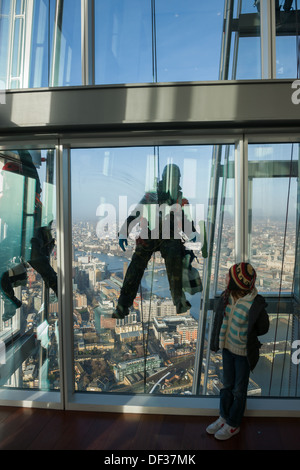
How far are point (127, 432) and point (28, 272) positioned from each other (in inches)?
59.0

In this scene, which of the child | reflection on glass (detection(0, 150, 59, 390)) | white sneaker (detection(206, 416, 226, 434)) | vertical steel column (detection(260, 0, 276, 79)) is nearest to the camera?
the child

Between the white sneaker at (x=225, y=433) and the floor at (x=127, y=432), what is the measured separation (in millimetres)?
29

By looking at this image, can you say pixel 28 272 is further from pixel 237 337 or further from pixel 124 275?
pixel 237 337

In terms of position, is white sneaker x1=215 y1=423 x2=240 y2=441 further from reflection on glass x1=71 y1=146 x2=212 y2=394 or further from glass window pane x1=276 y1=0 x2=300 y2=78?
A: glass window pane x1=276 y1=0 x2=300 y2=78

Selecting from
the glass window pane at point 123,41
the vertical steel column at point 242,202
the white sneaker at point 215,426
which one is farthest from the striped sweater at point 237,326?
the glass window pane at point 123,41

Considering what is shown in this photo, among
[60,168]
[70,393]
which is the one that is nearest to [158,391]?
[70,393]

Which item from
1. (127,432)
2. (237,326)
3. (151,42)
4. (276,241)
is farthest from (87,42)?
(127,432)

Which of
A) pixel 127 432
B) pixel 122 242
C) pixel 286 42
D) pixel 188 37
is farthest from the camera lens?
pixel 122 242

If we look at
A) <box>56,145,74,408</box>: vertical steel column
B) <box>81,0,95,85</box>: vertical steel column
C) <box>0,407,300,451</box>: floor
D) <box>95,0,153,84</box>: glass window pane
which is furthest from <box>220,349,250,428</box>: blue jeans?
<box>81,0,95,85</box>: vertical steel column

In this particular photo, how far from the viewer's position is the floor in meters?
2.42

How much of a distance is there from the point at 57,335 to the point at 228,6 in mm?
3043

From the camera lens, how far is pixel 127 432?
2.57m

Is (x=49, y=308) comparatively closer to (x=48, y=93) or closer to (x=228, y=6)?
(x=48, y=93)

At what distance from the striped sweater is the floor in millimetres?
647
